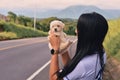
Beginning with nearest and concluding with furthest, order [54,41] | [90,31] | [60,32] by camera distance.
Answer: [90,31] < [54,41] < [60,32]

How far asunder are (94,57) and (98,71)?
12cm

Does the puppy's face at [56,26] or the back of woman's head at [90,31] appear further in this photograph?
the puppy's face at [56,26]

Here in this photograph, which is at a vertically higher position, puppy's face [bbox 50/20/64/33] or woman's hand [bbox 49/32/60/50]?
puppy's face [bbox 50/20/64/33]

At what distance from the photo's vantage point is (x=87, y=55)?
13.5ft

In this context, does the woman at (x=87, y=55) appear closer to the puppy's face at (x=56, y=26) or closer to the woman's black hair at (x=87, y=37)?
the woman's black hair at (x=87, y=37)

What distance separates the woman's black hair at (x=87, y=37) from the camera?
13.4ft

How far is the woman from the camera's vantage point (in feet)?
13.3

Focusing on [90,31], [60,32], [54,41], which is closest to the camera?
[90,31]

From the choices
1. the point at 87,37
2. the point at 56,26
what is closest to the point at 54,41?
the point at 56,26

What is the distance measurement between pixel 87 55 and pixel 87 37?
0.48ft

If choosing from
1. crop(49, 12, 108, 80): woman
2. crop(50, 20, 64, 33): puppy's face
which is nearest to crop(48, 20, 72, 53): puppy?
crop(50, 20, 64, 33): puppy's face

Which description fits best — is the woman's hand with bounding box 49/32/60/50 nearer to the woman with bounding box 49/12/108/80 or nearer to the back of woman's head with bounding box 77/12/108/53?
the woman with bounding box 49/12/108/80

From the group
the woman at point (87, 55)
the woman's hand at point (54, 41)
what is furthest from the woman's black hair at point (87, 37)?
the woman's hand at point (54, 41)

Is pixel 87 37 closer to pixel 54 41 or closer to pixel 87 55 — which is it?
pixel 87 55
